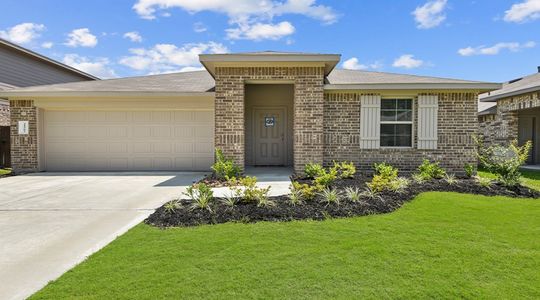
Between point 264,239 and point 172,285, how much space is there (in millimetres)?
1370

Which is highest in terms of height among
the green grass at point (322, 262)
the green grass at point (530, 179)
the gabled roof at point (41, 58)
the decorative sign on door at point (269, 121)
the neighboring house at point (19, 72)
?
the gabled roof at point (41, 58)

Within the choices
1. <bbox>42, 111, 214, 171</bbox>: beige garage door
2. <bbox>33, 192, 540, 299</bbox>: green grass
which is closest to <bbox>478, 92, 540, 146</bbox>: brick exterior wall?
<bbox>33, 192, 540, 299</bbox>: green grass

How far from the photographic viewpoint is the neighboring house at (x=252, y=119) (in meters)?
8.82

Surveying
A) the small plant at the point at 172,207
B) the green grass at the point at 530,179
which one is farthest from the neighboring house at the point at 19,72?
the green grass at the point at 530,179

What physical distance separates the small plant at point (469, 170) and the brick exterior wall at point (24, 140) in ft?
43.7

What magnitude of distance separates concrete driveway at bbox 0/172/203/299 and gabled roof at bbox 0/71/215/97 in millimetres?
2714

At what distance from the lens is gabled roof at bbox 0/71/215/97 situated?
33.0 ft

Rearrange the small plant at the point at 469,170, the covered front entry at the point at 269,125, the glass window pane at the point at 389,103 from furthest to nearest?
1. the covered front entry at the point at 269,125
2. the glass window pane at the point at 389,103
3. the small plant at the point at 469,170

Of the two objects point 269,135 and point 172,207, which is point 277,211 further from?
point 269,135

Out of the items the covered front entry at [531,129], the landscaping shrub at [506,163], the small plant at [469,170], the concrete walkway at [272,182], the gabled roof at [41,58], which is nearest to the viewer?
the concrete walkway at [272,182]

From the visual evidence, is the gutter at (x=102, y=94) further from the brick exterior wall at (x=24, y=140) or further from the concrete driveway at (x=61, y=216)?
the concrete driveway at (x=61, y=216)

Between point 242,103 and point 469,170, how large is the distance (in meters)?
6.52

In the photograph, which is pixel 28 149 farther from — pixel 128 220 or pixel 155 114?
pixel 128 220

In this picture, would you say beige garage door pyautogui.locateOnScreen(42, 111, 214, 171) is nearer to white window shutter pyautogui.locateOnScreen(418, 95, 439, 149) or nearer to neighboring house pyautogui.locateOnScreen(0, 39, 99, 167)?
neighboring house pyautogui.locateOnScreen(0, 39, 99, 167)
